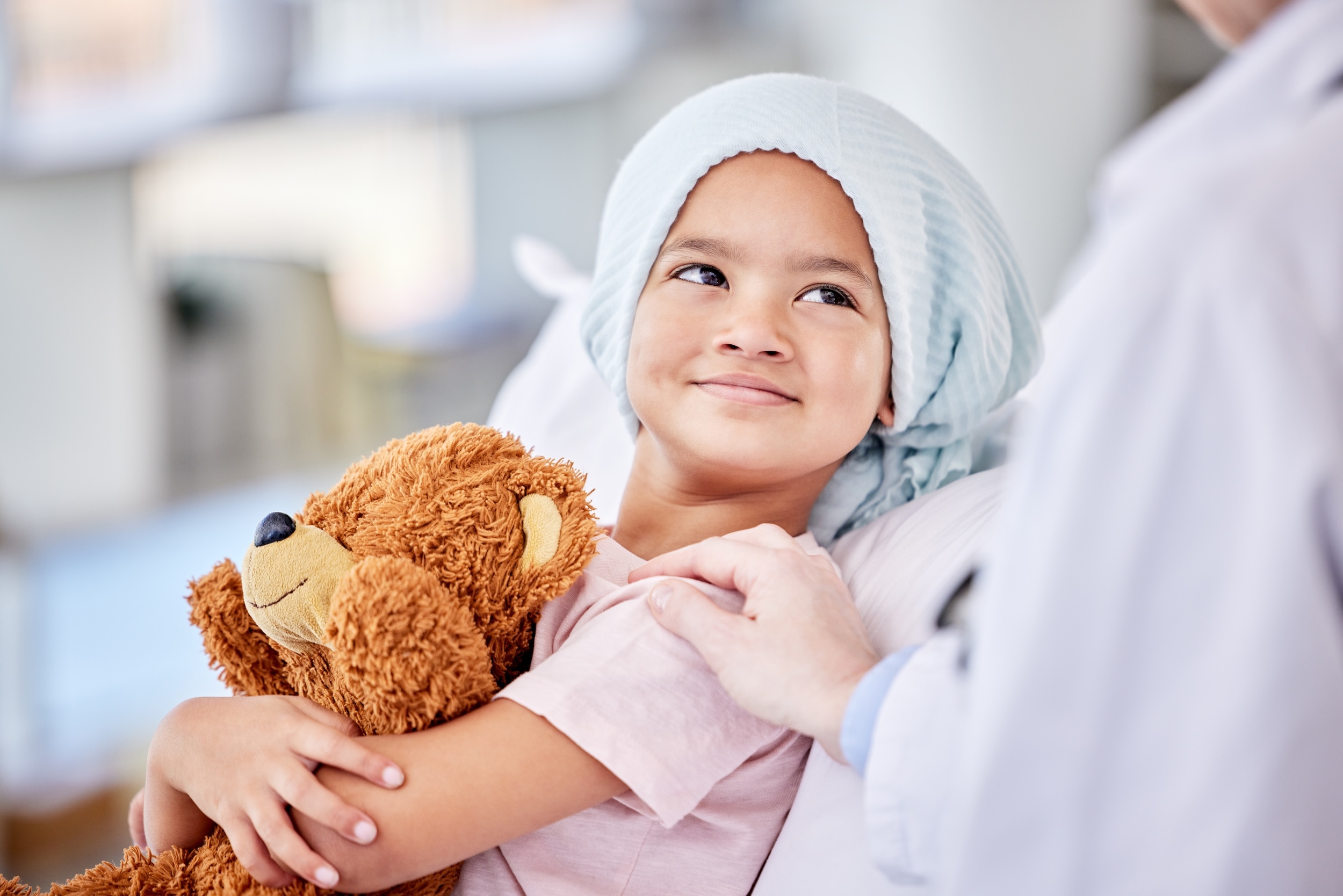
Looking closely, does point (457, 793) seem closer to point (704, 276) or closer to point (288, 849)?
point (288, 849)

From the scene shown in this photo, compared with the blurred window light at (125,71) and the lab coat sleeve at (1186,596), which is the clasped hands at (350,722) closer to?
the lab coat sleeve at (1186,596)

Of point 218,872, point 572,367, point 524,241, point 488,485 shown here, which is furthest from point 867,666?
point 524,241

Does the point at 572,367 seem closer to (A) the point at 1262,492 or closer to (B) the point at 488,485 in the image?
(B) the point at 488,485

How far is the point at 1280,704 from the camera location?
0.44 metres

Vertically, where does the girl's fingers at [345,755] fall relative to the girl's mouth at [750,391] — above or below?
below

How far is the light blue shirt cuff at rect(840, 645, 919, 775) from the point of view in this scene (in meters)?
0.61

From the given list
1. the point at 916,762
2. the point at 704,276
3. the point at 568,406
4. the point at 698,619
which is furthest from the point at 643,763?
the point at 568,406

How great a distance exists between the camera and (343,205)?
3.45 metres

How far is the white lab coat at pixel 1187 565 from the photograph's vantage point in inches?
16.7

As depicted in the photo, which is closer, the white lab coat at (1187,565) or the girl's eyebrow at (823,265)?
the white lab coat at (1187,565)

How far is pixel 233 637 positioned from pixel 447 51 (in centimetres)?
290

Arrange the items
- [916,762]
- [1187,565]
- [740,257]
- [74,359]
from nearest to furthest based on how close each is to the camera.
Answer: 1. [1187,565]
2. [916,762]
3. [740,257]
4. [74,359]

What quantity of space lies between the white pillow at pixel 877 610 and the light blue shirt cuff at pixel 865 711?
0.12 feet

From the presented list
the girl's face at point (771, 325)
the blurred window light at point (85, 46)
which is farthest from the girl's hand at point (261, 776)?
the blurred window light at point (85, 46)
